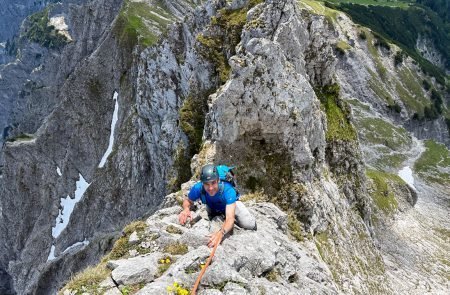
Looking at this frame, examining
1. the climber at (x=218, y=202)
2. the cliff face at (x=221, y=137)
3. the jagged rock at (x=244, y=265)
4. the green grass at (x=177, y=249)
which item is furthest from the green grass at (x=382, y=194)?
the green grass at (x=177, y=249)

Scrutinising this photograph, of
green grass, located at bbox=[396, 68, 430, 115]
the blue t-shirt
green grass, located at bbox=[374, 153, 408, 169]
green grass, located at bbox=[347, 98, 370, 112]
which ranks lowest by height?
green grass, located at bbox=[374, 153, 408, 169]

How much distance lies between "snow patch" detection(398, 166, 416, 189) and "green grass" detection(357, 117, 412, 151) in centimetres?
1215

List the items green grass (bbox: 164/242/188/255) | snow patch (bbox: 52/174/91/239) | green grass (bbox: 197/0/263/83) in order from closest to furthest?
green grass (bbox: 164/242/188/255)
green grass (bbox: 197/0/263/83)
snow patch (bbox: 52/174/91/239)

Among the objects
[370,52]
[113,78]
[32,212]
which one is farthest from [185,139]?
[370,52]

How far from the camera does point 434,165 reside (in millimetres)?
114625

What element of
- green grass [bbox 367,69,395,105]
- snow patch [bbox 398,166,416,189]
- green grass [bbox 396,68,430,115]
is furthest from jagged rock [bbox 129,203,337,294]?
green grass [bbox 396,68,430,115]

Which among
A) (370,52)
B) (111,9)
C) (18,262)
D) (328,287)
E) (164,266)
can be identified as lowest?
(18,262)

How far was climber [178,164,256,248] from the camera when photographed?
1627 centimetres

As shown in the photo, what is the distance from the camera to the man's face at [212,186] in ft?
53.7

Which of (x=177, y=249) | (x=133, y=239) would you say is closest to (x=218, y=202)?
(x=177, y=249)

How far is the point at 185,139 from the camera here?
153 ft

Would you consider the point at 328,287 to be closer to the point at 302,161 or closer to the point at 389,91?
the point at 302,161

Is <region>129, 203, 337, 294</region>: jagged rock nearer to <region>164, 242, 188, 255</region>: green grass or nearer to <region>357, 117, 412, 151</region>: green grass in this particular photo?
<region>164, 242, 188, 255</region>: green grass

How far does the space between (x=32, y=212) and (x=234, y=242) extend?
121 meters
